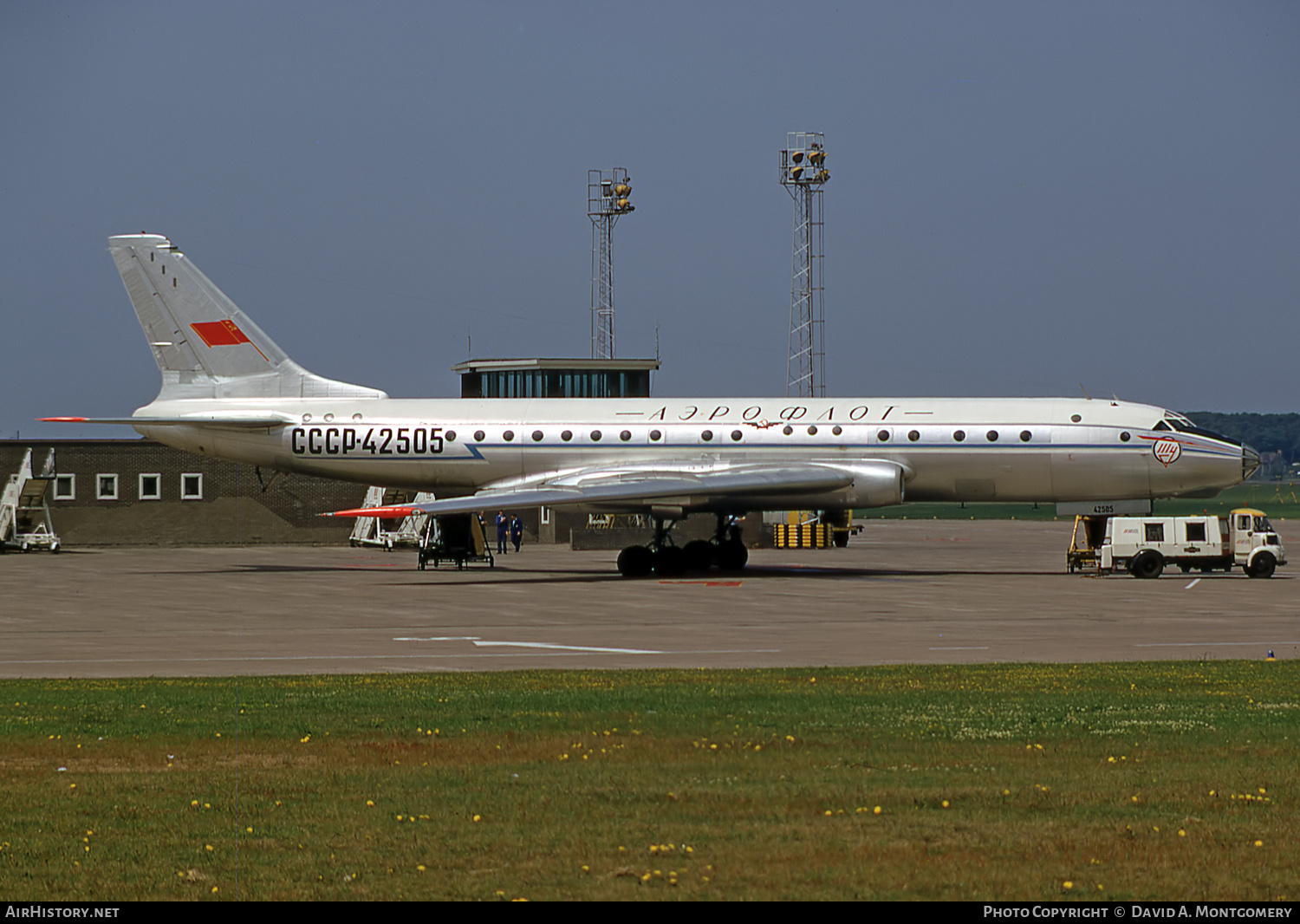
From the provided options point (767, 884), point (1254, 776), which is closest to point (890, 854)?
point (767, 884)

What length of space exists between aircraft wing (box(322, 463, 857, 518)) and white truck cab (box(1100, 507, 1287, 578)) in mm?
6018

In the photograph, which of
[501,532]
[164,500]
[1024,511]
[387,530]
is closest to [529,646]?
[501,532]

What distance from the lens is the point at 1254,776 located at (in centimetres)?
901

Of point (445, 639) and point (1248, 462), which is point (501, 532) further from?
point (445, 639)

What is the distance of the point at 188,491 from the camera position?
56.3 meters

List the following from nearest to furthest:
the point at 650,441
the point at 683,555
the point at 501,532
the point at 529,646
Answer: the point at 529,646 < the point at 650,441 < the point at 683,555 < the point at 501,532

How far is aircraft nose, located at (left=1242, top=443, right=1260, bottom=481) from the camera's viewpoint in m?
33.6

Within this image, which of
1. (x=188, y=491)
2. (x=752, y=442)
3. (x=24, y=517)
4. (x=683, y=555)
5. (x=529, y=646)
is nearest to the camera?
(x=529, y=646)

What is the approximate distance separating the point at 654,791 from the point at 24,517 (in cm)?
4498

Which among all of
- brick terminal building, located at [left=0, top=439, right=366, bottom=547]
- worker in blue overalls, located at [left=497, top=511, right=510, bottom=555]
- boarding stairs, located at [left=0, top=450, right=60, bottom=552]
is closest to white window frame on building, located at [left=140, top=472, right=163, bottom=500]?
brick terminal building, located at [left=0, top=439, right=366, bottom=547]

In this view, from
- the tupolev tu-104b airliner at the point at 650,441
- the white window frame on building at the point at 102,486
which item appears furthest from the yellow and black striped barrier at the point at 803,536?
the white window frame on building at the point at 102,486

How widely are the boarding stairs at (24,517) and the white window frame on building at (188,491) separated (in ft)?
23.0

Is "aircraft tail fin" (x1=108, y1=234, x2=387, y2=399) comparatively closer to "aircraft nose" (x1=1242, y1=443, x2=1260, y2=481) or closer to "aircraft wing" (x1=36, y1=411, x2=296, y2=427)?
"aircraft wing" (x1=36, y1=411, x2=296, y2=427)
